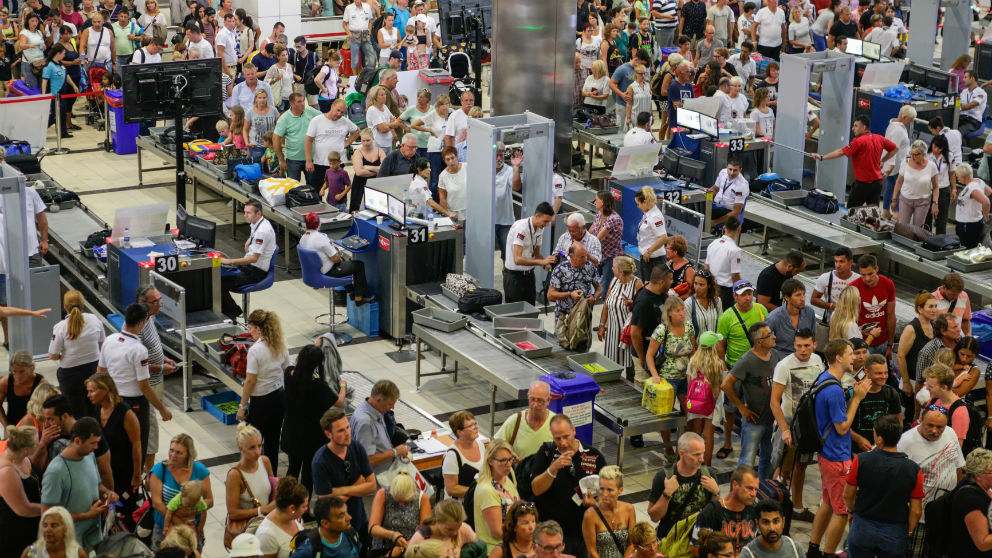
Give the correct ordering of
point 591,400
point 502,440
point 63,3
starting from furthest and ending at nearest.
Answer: point 63,3 → point 591,400 → point 502,440

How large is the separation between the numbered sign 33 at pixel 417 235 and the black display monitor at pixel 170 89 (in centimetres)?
382

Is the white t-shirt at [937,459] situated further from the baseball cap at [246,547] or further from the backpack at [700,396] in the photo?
the baseball cap at [246,547]

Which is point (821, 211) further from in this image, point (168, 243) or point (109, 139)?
point (109, 139)

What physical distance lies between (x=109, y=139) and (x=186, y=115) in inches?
167

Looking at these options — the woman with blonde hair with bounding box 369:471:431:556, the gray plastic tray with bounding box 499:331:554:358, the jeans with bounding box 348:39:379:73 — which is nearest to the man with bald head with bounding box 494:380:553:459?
the woman with blonde hair with bounding box 369:471:431:556

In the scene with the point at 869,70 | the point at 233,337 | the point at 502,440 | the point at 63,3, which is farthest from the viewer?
the point at 63,3

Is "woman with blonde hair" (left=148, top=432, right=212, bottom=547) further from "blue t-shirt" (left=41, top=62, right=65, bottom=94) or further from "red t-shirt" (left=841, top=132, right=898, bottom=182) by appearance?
"blue t-shirt" (left=41, top=62, right=65, bottom=94)

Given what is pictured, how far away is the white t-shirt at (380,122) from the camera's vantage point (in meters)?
15.1

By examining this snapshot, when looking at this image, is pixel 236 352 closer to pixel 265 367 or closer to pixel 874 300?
pixel 265 367

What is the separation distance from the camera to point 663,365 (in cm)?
964

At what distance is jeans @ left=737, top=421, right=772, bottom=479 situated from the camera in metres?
9.05

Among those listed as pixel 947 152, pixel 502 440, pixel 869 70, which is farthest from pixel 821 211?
pixel 502 440

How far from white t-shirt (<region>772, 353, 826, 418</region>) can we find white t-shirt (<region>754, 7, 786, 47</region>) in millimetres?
14271

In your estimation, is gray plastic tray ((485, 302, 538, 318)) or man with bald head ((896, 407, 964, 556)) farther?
gray plastic tray ((485, 302, 538, 318))
